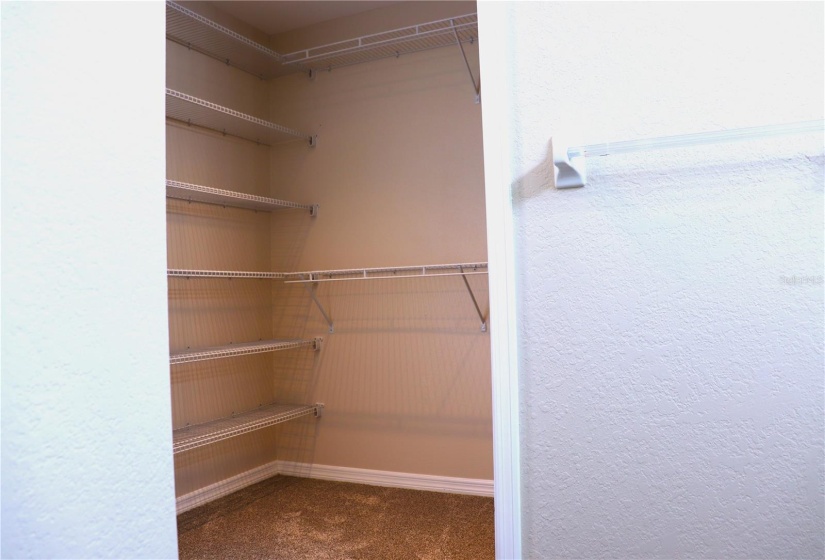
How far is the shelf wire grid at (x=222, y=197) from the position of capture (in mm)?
2719

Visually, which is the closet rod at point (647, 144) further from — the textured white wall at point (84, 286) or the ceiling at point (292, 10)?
the ceiling at point (292, 10)

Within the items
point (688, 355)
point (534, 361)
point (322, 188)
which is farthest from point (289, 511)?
point (688, 355)

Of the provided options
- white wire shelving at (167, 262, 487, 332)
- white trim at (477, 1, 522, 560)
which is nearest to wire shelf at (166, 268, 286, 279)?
white wire shelving at (167, 262, 487, 332)

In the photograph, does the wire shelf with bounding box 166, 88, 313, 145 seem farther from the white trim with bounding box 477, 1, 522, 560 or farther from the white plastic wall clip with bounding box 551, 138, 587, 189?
the white plastic wall clip with bounding box 551, 138, 587, 189

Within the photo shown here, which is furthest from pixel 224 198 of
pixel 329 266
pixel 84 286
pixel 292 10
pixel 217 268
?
pixel 84 286

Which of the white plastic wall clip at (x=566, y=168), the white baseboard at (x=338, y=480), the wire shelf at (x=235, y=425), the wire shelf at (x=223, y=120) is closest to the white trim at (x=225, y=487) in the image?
the white baseboard at (x=338, y=480)

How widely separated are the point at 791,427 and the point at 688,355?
19 centimetres

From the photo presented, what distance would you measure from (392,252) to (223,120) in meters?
1.00

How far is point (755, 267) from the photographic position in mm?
1139

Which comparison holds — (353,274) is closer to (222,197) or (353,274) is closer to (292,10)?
(222,197)

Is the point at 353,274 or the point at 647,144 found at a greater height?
the point at 647,144

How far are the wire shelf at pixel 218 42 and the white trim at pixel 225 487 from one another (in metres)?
1.98

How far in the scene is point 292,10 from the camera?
3297mm

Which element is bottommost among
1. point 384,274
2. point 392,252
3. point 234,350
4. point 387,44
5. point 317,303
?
point 234,350
